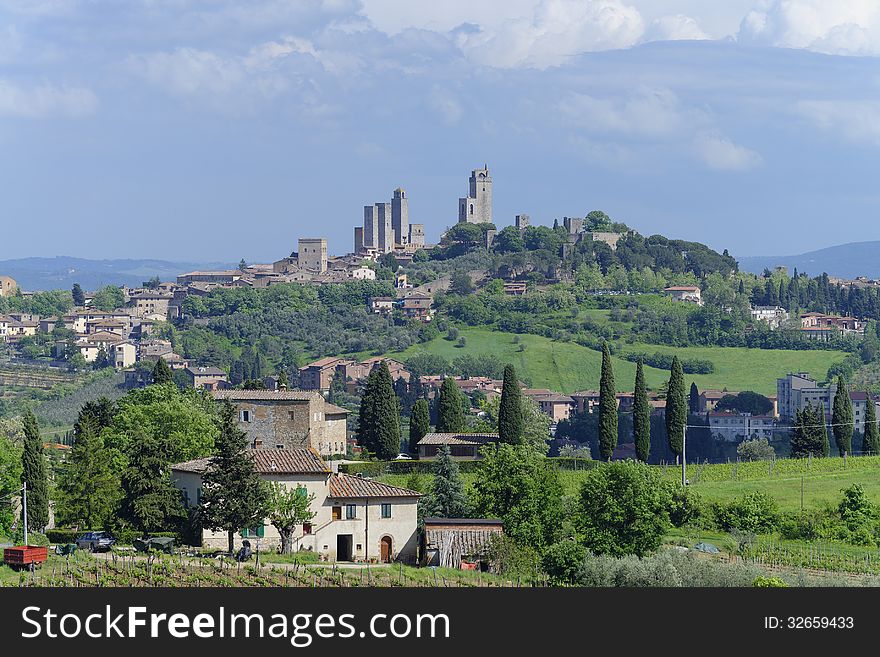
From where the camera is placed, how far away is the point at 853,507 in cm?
4659

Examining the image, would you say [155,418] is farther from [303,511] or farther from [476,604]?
[476,604]

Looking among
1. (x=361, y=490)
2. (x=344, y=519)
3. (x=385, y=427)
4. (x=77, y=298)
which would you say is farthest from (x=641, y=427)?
(x=77, y=298)

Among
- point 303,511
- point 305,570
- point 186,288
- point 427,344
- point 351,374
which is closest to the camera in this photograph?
point 305,570

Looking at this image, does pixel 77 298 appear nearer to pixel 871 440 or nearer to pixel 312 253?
pixel 312 253

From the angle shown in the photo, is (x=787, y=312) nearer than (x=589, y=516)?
No

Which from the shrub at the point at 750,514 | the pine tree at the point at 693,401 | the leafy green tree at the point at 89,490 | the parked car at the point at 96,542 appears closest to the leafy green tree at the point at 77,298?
the pine tree at the point at 693,401

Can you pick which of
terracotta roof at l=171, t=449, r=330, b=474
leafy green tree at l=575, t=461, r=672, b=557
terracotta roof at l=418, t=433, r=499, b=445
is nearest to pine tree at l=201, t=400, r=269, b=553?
terracotta roof at l=171, t=449, r=330, b=474

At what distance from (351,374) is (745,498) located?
256 feet

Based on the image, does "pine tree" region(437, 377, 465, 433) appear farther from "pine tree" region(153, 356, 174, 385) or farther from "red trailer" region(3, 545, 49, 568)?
"red trailer" region(3, 545, 49, 568)

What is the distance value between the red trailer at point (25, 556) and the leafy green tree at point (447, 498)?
13.5 m

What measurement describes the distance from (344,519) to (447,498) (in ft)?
17.4

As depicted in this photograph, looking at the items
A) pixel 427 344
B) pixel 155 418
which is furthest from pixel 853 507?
pixel 427 344

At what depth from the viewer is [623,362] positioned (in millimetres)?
123125

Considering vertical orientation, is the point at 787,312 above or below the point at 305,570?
above
